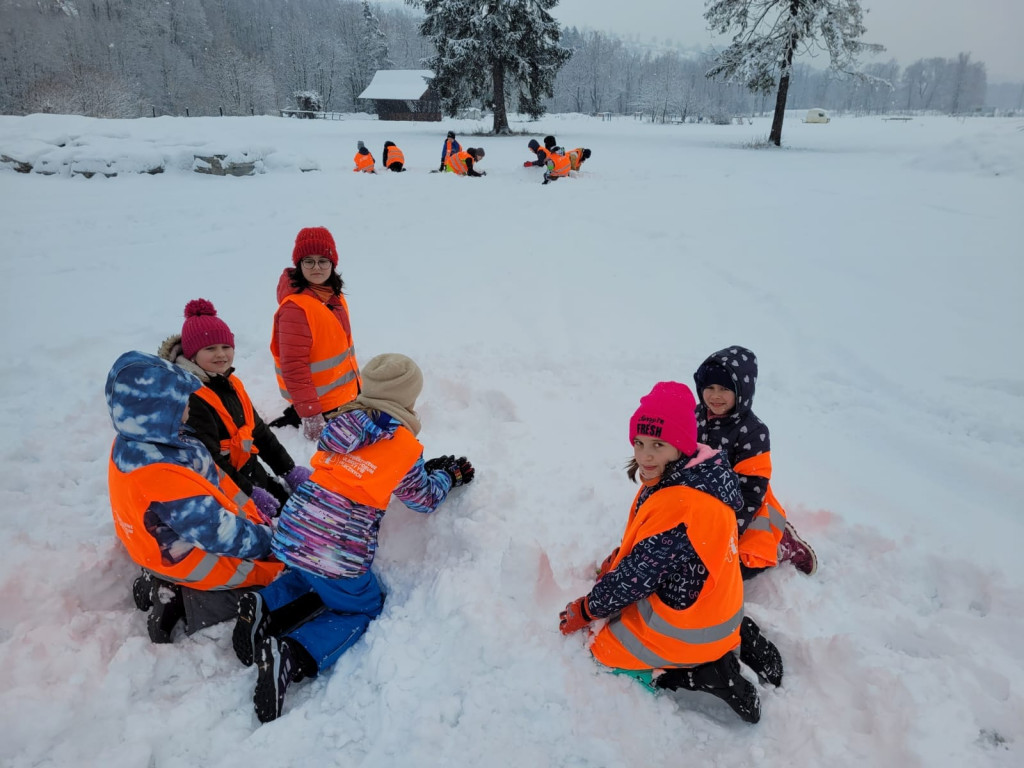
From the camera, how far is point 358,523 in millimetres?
2521

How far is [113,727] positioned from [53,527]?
1.46 meters

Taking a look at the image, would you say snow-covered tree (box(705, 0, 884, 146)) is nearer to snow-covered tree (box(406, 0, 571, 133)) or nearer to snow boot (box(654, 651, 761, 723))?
snow-covered tree (box(406, 0, 571, 133))

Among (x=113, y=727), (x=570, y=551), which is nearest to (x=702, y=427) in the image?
(x=570, y=551)

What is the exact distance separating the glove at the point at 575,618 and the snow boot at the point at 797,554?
116 centimetres

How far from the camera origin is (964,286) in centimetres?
582

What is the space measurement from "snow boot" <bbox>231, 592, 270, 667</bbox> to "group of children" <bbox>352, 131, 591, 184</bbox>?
11.0 metres

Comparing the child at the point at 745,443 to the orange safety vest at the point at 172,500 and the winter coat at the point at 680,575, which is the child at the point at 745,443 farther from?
the orange safety vest at the point at 172,500

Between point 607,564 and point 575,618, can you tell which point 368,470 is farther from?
point 607,564

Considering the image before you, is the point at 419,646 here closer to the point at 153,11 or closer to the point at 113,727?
the point at 113,727

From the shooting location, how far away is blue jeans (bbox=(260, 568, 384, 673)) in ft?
8.13

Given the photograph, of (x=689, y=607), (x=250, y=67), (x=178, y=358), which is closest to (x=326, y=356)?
(x=178, y=358)

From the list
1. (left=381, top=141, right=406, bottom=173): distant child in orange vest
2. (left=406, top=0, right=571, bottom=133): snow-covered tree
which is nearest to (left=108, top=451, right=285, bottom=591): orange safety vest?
(left=381, top=141, right=406, bottom=173): distant child in orange vest

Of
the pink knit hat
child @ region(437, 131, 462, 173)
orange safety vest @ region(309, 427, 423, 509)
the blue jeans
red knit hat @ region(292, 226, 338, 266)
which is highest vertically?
child @ region(437, 131, 462, 173)

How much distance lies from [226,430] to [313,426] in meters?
0.94
